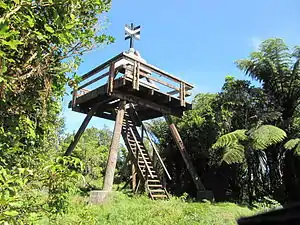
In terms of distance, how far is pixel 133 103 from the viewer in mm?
10156

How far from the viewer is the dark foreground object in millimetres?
649

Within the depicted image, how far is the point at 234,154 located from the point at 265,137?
1.18m

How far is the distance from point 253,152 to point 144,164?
4.31 meters

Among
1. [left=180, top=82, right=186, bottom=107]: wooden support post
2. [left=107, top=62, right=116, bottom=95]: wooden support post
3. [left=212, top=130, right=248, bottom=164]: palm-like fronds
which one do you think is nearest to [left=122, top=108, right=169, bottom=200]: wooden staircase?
[left=180, top=82, right=186, bottom=107]: wooden support post

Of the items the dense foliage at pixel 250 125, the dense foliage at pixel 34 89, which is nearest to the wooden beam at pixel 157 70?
the dense foliage at pixel 250 125

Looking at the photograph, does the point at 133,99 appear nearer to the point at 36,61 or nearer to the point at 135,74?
the point at 135,74

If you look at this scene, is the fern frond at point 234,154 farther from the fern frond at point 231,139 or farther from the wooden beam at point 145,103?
the wooden beam at point 145,103

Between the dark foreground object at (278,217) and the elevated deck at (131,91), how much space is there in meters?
8.30

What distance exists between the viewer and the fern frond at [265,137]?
30.5 ft

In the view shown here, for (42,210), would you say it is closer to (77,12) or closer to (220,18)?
(77,12)

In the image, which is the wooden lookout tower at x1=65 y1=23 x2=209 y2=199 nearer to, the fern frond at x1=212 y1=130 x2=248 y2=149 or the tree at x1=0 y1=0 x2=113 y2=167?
the fern frond at x1=212 y1=130 x2=248 y2=149

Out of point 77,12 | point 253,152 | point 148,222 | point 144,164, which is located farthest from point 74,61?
point 253,152

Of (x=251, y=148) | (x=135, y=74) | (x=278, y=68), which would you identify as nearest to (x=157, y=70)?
(x=135, y=74)

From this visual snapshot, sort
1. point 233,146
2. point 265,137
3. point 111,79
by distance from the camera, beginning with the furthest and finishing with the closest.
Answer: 1. point 233,146
2. point 265,137
3. point 111,79
